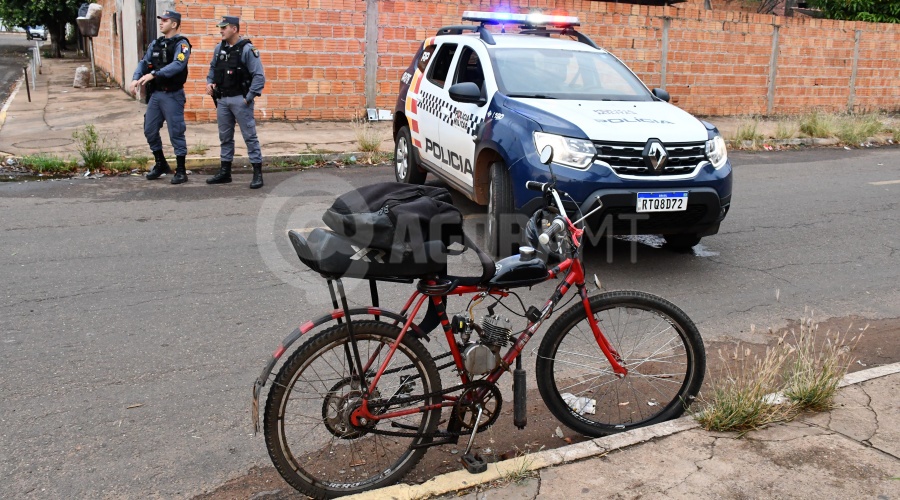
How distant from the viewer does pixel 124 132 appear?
12867 mm

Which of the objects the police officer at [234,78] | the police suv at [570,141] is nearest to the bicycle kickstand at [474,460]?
the police suv at [570,141]

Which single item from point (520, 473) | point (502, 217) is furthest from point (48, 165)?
point (520, 473)

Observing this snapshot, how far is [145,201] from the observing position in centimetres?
878

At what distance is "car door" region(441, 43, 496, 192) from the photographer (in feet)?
24.1

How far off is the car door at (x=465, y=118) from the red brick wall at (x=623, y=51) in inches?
257

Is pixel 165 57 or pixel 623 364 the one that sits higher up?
pixel 165 57

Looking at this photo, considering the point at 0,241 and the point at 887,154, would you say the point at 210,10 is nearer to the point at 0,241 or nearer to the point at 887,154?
the point at 0,241

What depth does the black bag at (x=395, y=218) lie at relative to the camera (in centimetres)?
315

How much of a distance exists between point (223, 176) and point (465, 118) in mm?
3766

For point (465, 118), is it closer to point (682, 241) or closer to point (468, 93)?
point (468, 93)

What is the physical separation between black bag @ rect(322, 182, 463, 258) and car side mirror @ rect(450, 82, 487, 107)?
3.97 meters

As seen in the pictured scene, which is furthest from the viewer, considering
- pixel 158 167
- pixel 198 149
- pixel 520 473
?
pixel 198 149

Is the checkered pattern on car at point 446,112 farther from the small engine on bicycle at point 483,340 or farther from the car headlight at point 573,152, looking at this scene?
the small engine on bicycle at point 483,340

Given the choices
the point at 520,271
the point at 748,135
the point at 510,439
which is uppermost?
the point at 520,271
